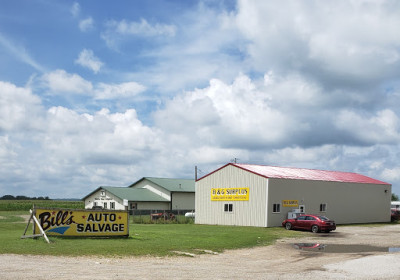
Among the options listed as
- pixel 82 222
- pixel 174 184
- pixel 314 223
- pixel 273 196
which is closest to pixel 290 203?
pixel 273 196

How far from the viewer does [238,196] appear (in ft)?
146

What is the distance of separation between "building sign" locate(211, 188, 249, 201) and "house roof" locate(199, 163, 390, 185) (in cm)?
219

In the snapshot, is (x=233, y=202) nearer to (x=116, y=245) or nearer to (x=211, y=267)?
(x=116, y=245)

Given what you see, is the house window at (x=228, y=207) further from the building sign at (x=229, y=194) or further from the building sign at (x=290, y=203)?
the building sign at (x=290, y=203)

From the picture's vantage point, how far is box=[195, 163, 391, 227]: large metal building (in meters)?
42.7

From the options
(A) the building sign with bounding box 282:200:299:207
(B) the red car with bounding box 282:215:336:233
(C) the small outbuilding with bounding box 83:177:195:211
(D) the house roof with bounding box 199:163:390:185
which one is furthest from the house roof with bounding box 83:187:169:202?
(B) the red car with bounding box 282:215:336:233

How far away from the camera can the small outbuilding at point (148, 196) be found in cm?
6469

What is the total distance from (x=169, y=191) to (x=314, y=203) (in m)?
25.9

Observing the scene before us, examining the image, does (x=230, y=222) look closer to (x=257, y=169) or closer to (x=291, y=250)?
(x=257, y=169)

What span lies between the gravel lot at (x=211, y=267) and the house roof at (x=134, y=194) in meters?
44.8

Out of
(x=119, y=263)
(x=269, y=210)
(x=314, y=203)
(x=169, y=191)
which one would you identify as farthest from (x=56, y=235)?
(x=169, y=191)

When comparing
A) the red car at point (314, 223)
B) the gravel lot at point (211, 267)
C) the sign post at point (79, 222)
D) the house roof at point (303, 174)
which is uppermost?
the house roof at point (303, 174)

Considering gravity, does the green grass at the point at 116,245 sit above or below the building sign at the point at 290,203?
below

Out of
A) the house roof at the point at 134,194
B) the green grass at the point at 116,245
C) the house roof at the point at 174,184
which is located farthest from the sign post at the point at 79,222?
the house roof at the point at 174,184
